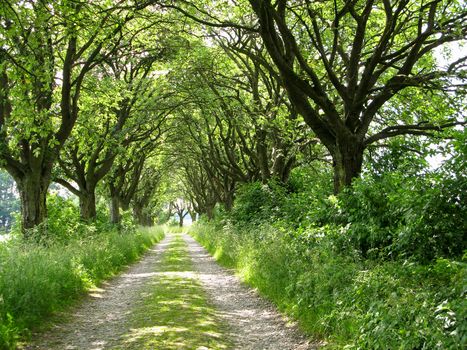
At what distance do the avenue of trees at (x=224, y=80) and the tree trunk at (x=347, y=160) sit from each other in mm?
28

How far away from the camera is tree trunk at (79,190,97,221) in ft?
69.9

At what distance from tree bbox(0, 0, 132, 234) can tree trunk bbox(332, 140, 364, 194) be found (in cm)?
638

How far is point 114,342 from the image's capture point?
6.59 metres

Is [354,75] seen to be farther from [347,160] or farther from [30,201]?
[30,201]

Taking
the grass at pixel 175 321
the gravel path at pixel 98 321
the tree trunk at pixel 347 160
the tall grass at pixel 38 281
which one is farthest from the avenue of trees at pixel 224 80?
the grass at pixel 175 321

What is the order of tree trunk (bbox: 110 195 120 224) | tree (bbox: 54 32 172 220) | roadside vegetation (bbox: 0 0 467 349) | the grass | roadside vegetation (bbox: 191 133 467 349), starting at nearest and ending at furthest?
1. roadside vegetation (bbox: 191 133 467 349)
2. roadside vegetation (bbox: 0 0 467 349)
3. the grass
4. tree (bbox: 54 32 172 220)
5. tree trunk (bbox: 110 195 120 224)

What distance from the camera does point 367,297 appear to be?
5457mm

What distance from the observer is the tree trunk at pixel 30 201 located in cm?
1309

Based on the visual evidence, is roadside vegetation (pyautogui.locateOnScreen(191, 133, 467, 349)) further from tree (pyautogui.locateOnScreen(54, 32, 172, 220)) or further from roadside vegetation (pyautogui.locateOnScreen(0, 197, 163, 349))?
tree (pyautogui.locateOnScreen(54, 32, 172, 220))

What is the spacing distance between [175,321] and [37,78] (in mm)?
6554

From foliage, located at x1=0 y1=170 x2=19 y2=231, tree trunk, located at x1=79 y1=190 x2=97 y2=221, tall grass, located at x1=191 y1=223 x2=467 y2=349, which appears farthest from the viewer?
foliage, located at x1=0 y1=170 x2=19 y2=231

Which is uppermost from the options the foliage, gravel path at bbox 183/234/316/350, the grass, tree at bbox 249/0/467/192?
the foliage

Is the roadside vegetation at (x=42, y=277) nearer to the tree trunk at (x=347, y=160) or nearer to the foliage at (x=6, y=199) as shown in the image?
the tree trunk at (x=347, y=160)

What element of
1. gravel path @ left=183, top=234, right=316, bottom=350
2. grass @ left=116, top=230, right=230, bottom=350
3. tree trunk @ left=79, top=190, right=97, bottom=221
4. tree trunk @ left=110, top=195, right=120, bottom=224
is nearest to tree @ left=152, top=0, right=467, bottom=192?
gravel path @ left=183, top=234, right=316, bottom=350
